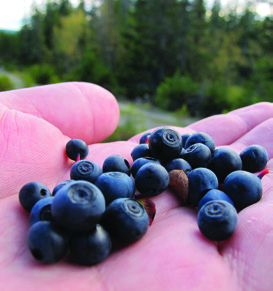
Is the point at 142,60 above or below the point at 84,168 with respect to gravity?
below

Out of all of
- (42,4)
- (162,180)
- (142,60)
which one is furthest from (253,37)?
(42,4)

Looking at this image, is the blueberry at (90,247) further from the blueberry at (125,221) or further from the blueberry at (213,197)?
the blueberry at (213,197)

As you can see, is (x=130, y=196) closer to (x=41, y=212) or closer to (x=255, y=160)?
(x=41, y=212)

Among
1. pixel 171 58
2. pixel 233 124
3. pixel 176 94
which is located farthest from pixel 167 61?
pixel 233 124

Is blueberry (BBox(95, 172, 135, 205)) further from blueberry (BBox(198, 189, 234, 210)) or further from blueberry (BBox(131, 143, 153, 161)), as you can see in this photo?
blueberry (BBox(131, 143, 153, 161))

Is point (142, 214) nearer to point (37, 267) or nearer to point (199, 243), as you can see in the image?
point (199, 243)

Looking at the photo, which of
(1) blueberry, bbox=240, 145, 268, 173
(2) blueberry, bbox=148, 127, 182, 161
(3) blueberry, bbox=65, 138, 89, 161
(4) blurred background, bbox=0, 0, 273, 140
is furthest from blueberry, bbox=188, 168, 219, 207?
(4) blurred background, bbox=0, 0, 273, 140

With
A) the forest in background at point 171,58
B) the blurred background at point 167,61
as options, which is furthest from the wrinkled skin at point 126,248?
the forest in background at point 171,58
